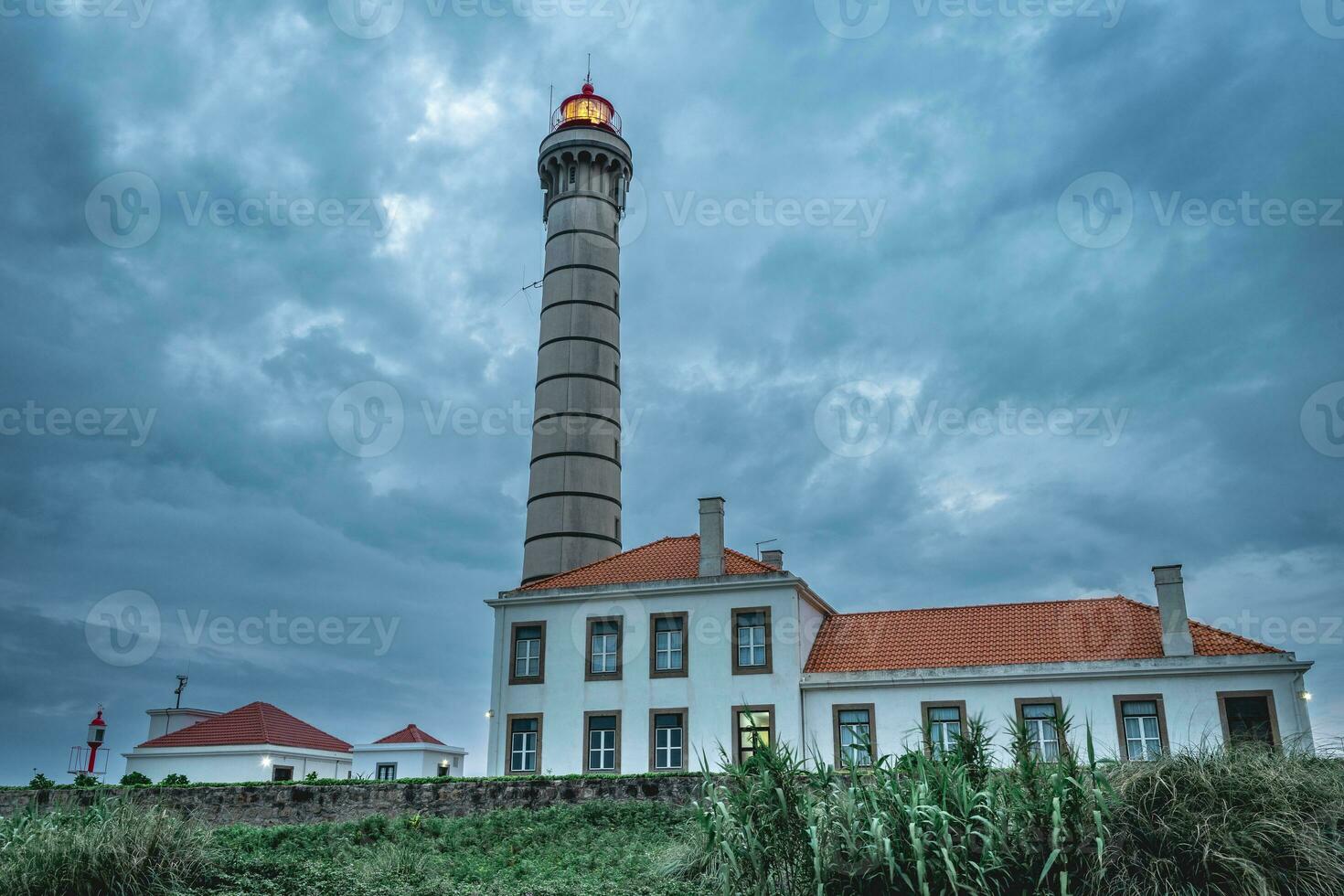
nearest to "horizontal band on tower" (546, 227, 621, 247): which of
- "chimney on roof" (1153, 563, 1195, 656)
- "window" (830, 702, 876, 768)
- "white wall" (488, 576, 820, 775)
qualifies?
"white wall" (488, 576, 820, 775)

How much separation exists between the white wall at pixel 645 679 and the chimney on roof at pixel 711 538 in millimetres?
637

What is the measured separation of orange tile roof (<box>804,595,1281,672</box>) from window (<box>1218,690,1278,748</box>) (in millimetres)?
918

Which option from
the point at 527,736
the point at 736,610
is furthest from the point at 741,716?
the point at 527,736

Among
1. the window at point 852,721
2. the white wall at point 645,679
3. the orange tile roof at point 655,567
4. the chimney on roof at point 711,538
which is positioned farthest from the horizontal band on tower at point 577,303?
the window at point 852,721

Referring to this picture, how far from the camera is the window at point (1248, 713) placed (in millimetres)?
23609

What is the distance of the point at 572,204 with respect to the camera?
40312mm

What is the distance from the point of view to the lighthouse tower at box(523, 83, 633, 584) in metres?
36.1

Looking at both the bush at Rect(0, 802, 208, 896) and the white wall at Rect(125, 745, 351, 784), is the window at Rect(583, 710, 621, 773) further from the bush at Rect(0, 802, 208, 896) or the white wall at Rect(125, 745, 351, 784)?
the bush at Rect(0, 802, 208, 896)

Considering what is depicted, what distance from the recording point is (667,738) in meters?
27.3

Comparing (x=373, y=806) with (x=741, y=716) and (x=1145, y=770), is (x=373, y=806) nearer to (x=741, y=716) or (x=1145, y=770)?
(x=741, y=716)

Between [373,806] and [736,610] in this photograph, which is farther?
[736,610]

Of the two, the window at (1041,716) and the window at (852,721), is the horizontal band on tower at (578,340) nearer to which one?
the window at (852,721)

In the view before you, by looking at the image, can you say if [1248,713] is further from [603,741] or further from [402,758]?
[402,758]

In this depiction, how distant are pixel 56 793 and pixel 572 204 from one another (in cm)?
2583
